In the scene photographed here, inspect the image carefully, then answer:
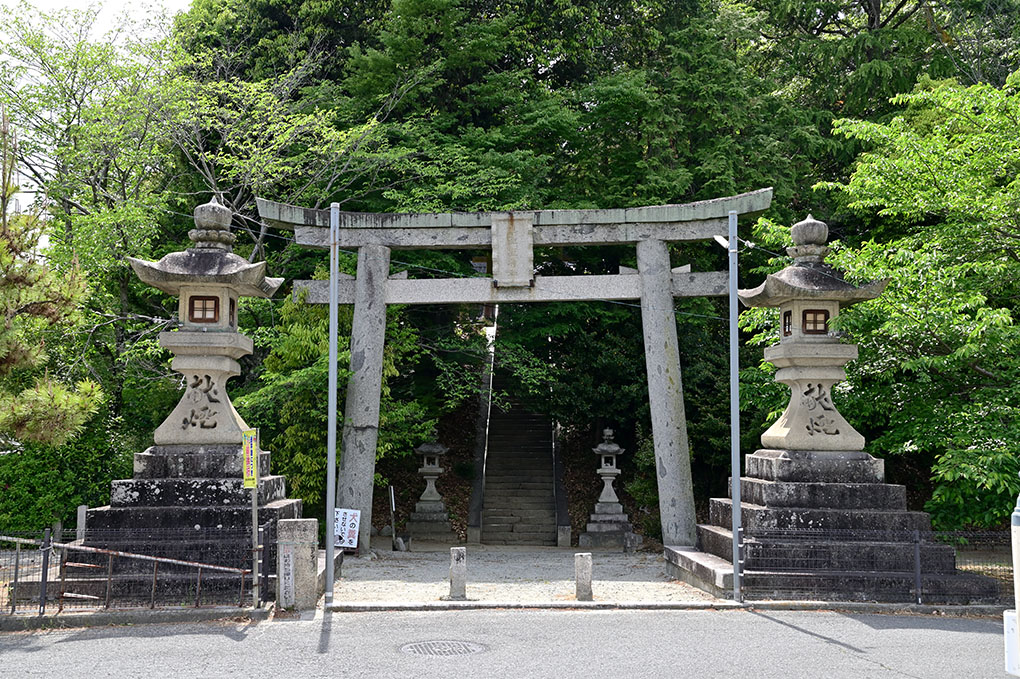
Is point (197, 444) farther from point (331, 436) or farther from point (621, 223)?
point (621, 223)

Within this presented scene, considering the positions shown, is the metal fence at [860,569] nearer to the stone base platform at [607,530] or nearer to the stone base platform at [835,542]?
the stone base platform at [835,542]

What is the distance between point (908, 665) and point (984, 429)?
422cm

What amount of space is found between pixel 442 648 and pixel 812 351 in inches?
272

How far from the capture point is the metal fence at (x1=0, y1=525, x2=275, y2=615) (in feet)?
33.0

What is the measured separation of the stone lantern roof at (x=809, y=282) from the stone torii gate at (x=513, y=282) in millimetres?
2663

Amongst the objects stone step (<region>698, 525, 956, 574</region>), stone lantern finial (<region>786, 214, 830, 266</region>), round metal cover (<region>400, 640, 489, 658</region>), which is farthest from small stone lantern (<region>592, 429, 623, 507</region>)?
round metal cover (<region>400, 640, 489, 658</region>)

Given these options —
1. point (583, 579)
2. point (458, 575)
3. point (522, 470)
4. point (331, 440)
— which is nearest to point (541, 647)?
point (583, 579)

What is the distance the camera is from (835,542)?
36.9 ft

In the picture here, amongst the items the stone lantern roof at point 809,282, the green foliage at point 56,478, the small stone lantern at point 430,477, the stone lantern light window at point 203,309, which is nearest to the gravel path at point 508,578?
the small stone lantern at point 430,477

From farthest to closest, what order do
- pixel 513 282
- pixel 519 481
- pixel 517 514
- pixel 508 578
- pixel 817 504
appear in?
pixel 519 481, pixel 517 514, pixel 513 282, pixel 508 578, pixel 817 504

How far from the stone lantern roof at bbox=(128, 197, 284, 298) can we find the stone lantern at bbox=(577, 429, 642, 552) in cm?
1012

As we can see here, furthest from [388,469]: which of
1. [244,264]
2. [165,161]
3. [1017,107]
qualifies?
[1017,107]

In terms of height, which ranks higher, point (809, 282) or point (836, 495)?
point (809, 282)

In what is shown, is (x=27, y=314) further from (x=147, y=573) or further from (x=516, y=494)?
(x=516, y=494)
